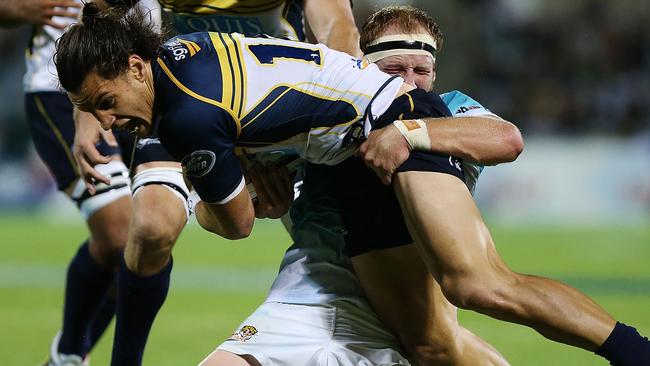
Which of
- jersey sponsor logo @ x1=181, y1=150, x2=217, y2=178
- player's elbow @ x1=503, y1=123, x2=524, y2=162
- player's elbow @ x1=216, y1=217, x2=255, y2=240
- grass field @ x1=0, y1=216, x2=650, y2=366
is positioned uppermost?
player's elbow @ x1=503, y1=123, x2=524, y2=162

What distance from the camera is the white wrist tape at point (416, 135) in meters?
3.64

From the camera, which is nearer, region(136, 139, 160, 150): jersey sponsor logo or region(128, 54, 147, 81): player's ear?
region(128, 54, 147, 81): player's ear

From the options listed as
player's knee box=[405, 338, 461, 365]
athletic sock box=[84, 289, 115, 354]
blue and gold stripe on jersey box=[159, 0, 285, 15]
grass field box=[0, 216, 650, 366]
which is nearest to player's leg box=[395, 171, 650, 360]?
player's knee box=[405, 338, 461, 365]

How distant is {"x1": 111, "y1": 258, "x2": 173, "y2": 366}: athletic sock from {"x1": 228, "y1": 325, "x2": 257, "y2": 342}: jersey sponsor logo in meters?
0.78

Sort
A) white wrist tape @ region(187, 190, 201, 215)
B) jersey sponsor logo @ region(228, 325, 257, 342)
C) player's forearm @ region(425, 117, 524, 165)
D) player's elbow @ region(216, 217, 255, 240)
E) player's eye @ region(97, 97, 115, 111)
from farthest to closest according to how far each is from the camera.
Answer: white wrist tape @ region(187, 190, 201, 215), jersey sponsor logo @ region(228, 325, 257, 342), player's elbow @ region(216, 217, 255, 240), player's forearm @ region(425, 117, 524, 165), player's eye @ region(97, 97, 115, 111)

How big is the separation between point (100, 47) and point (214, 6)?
1348 millimetres

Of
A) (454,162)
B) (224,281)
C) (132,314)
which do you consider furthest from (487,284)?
(224,281)

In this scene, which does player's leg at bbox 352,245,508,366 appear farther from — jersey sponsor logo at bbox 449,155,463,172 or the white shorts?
jersey sponsor logo at bbox 449,155,463,172

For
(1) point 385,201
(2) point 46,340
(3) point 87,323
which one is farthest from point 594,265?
(1) point 385,201

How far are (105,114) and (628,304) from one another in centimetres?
563

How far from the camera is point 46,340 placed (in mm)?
6984

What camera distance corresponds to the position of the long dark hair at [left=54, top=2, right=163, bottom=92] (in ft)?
11.5

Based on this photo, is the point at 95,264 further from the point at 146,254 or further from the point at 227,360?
the point at 227,360

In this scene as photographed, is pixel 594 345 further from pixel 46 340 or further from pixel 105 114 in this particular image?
pixel 46 340
